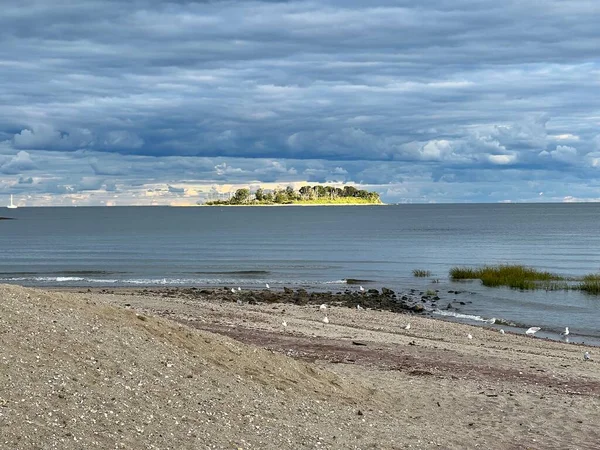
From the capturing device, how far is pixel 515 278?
46.8 m

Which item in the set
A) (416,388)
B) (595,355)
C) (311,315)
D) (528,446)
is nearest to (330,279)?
(311,315)

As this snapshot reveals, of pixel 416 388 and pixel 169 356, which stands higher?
pixel 169 356

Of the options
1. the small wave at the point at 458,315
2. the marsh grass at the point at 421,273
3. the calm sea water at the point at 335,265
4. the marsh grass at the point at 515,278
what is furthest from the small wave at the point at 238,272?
the small wave at the point at 458,315

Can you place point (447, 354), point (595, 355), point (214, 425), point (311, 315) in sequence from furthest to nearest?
1. point (311, 315)
2. point (595, 355)
3. point (447, 354)
4. point (214, 425)

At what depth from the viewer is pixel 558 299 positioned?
40031 mm

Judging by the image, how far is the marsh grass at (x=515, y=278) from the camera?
→ 4503 centimetres

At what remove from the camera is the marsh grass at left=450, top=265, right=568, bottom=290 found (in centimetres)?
4503

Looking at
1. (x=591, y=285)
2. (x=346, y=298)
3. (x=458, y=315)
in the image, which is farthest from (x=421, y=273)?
(x=458, y=315)

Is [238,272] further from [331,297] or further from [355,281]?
[331,297]

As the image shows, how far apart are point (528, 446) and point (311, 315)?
17575mm

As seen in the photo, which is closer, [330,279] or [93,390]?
[93,390]

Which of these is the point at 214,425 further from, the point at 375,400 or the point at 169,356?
the point at 375,400

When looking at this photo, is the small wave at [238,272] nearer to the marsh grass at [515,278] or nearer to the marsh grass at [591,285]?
the marsh grass at [515,278]

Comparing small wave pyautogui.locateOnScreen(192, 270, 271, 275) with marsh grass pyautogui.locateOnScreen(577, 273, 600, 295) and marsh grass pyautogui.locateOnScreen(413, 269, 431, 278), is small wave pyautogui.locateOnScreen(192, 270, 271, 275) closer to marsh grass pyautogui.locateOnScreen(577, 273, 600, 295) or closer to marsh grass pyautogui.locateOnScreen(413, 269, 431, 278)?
marsh grass pyautogui.locateOnScreen(413, 269, 431, 278)
